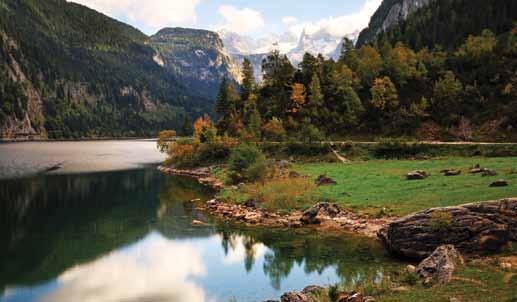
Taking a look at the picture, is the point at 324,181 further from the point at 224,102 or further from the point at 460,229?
the point at 224,102

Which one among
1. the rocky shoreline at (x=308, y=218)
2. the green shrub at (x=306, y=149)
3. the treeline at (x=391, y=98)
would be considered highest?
the treeline at (x=391, y=98)

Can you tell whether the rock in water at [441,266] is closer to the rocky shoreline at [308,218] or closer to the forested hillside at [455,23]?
the rocky shoreline at [308,218]

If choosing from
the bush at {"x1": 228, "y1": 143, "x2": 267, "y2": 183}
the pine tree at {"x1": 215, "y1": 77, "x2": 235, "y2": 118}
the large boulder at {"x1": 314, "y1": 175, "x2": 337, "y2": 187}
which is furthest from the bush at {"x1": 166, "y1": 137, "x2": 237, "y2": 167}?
the large boulder at {"x1": 314, "y1": 175, "x2": 337, "y2": 187}

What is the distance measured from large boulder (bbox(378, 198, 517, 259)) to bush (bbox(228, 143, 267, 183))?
39402mm

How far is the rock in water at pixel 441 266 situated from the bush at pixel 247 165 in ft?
149

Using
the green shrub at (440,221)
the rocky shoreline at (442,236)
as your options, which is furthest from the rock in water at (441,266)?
the green shrub at (440,221)

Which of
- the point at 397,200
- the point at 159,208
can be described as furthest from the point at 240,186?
the point at 397,200

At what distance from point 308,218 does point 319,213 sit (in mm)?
1534

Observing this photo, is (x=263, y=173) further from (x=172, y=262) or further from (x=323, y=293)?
(x=323, y=293)

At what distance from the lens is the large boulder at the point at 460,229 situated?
98.8 feet

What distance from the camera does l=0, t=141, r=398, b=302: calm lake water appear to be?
106ft

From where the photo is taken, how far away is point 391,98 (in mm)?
112562

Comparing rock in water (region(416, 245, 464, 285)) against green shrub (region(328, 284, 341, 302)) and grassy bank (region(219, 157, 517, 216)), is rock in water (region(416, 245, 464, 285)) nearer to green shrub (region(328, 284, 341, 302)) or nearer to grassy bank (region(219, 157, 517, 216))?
green shrub (region(328, 284, 341, 302))

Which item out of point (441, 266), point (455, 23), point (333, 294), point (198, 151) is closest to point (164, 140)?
point (198, 151)
